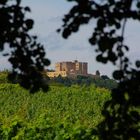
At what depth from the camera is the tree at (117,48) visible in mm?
3197

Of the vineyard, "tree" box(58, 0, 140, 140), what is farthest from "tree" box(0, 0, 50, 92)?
the vineyard

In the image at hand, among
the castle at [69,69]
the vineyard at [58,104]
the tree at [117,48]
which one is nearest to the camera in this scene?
the tree at [117,48]

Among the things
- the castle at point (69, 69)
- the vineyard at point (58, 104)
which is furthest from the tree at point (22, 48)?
the castle at point (69, 69)

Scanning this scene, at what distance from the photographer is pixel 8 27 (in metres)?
3.38

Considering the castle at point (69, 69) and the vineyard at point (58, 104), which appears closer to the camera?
the vineyard at point (58, 104)

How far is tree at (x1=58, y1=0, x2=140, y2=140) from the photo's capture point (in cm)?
320

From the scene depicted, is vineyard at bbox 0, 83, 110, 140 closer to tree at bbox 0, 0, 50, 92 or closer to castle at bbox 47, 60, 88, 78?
tree at bbox 0, 0, 50, 92

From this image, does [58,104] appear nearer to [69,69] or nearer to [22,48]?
[22,48]

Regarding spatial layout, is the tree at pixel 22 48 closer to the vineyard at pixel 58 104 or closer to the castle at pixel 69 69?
the vineyard at pixel 58 104

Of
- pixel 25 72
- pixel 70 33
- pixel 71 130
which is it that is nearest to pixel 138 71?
pixel 70 33

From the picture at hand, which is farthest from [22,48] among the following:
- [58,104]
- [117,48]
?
[58,104]

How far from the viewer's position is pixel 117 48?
324 centimetres

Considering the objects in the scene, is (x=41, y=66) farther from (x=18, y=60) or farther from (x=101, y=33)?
(x=101, y=33)

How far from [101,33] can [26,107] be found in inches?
911
